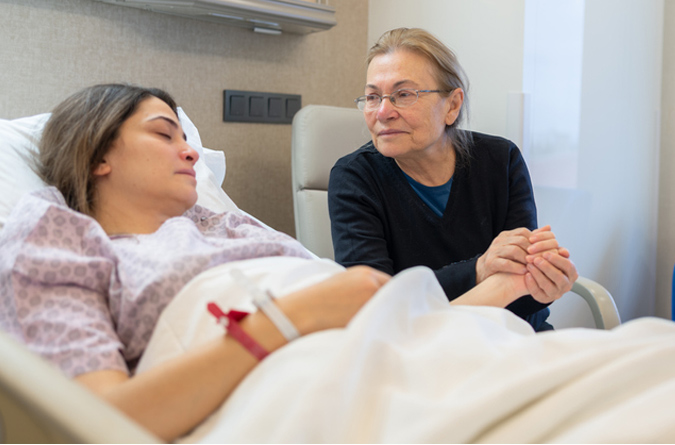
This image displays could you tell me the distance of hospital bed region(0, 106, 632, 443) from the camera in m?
0.52

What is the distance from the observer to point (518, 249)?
1344 mm

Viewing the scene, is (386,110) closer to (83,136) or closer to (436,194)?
(436,194)

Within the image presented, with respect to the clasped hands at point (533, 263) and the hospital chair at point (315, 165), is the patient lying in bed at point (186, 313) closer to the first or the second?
the clasped hands at point (533, 263)

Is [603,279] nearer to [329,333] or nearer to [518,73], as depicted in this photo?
[518,73]

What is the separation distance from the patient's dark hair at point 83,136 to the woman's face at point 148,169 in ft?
0.06

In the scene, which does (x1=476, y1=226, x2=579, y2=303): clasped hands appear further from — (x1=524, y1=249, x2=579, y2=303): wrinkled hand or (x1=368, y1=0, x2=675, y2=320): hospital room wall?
(x1=368, y1=0, x2=675, y2=320): hospital room wall

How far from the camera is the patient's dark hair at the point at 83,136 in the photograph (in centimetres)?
114

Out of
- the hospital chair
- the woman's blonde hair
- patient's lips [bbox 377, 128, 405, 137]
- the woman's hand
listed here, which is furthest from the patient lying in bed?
the hospital chair

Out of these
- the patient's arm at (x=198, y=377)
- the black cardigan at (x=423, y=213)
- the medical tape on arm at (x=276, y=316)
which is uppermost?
the black cardigan at (x=423, y=213)

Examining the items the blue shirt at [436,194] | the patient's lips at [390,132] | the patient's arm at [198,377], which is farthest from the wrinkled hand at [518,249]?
the patient's arm at [198,377]

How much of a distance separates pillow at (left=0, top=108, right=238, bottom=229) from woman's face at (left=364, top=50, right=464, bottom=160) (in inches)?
17.4

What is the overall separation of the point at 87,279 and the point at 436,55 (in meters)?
1.08

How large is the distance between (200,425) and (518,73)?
1.69 metres

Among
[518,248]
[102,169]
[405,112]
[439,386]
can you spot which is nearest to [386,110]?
[405,112]
